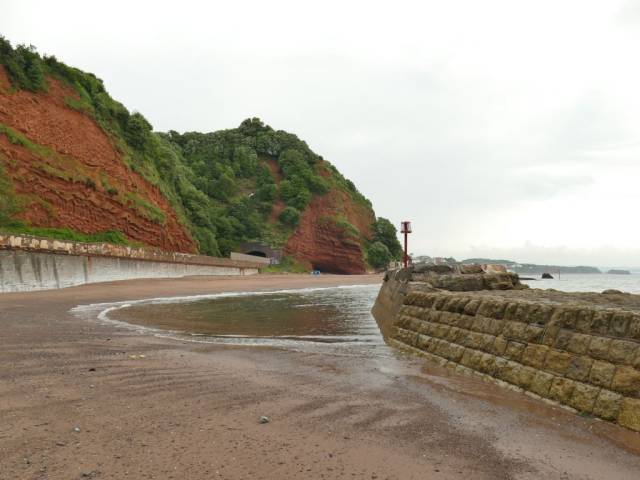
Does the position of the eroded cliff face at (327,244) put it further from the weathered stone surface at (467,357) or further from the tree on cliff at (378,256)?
the weathered stone surface at (467,357)

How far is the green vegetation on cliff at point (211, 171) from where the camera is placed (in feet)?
133

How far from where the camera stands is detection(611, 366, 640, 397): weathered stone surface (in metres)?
5.08

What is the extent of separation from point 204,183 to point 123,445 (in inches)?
3244

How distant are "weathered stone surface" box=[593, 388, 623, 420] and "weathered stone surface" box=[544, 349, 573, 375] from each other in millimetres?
607

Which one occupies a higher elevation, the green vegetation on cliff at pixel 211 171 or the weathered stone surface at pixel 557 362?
the green vegetation on cliff at pixel 211 171

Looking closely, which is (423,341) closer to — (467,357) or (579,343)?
(467,357)

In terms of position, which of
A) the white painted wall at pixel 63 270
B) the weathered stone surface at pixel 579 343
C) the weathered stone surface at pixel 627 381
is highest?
the white painted wall at pixel 63 270

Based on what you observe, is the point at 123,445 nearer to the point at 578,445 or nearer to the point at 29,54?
the point at 578,445

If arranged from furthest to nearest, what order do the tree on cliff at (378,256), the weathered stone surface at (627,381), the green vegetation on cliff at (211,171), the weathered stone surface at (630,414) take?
the tree on cliff at (378,256)
the green vegetation on cliff at (211,171)
the weathered stone surface at (627,381)
the weathered stone surface at (630,414)

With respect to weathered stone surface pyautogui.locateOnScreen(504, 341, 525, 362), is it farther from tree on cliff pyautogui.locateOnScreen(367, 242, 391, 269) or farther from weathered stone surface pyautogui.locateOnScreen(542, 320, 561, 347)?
tree on cliff pyautogui.locateOnScreen(367, 242, 391, 269)

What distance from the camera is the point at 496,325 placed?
7.68m

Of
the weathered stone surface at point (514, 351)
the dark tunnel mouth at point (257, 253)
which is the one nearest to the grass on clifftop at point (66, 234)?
the weathered stone surface at point (514, 351)

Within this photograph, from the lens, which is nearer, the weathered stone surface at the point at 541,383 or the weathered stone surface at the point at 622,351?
the weathered stone surface at the point at 622,351

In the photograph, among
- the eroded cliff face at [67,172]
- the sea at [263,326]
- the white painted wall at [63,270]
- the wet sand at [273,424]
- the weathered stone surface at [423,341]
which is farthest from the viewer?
the eroded cliff face at [67,172]
